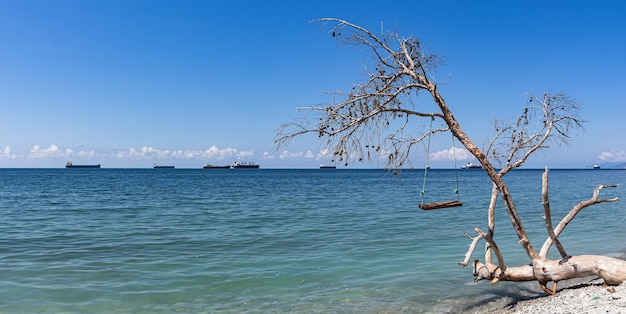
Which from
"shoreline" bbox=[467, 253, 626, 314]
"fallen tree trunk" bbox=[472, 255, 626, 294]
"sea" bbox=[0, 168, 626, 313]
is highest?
"fallen tree trunk" bbox=[472, 255, 626, 294]

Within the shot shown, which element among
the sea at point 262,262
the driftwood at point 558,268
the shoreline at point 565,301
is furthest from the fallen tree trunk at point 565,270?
the sea at point 262,262

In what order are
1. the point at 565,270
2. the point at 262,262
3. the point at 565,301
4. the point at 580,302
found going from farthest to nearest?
the point at 262,262 < the point at 565,270 < the point at 565,301 < the point at 580,302

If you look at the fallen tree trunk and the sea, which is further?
the sea

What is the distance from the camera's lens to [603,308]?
7.49 metres

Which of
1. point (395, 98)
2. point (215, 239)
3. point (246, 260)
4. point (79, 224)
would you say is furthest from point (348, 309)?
point (79, 224)

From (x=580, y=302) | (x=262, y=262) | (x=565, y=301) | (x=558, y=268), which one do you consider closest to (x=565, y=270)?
(x=558, y=268)

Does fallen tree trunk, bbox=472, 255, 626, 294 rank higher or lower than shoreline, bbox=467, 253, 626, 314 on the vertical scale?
higher

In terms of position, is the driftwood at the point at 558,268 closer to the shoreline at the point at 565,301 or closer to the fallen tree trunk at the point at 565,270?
the fallen tree trunk at the point at 565,270

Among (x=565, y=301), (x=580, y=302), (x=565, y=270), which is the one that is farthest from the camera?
(x=565, y=270)

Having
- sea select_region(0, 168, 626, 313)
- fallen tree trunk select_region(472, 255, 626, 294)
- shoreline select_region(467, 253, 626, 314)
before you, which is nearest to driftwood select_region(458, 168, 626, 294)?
fallen tree trunk select_region(472, 255, 626, 294)

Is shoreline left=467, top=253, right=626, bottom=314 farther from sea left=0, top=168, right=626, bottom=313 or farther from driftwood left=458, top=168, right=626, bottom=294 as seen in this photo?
driftwood left=458, top=168, right=626, bottom=294

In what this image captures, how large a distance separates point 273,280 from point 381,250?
5545 mm

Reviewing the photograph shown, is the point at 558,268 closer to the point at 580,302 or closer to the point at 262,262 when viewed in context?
the point at 580,302

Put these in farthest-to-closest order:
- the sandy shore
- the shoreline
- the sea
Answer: the sea < the shoreline < the sandy shore
